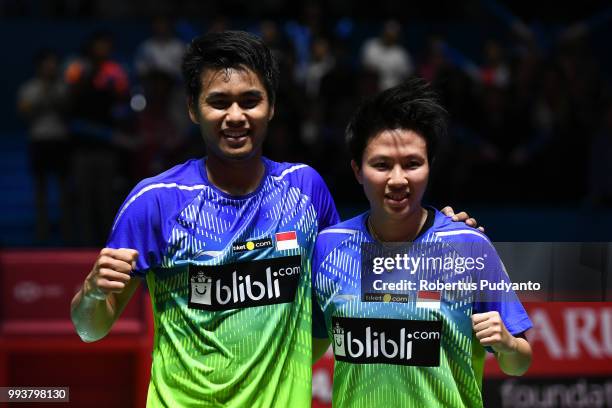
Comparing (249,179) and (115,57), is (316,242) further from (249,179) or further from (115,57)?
(115,57)

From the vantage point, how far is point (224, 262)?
10.2ft

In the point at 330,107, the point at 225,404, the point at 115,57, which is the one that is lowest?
the point at 225,404

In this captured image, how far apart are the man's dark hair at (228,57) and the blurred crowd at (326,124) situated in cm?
423

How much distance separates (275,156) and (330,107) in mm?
1187

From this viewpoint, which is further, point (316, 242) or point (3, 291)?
point (3, 291)

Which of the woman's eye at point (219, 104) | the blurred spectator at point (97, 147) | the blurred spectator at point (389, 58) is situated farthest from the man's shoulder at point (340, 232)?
the blurred spectator at point (389, 58)

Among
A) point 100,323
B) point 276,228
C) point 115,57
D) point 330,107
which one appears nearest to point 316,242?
point 276,228

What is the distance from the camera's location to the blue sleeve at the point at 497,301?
300cm

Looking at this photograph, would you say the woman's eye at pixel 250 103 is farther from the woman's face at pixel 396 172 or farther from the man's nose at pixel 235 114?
the woman's face at pixel 396 172

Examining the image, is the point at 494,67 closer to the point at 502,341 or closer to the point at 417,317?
the point at 417,317

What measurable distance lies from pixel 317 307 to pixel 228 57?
792mm

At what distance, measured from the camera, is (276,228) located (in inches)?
125

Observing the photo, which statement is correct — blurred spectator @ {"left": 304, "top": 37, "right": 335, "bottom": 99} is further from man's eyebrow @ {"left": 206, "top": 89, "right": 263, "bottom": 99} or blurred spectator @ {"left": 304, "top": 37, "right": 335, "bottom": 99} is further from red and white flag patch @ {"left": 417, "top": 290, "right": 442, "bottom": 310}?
red and white flag patch @ {"left": 417, "top": 290, "right": 442, "bottom": 310}

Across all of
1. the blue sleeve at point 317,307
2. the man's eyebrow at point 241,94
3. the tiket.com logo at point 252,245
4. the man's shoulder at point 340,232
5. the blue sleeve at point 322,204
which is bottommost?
the blue sleeve at point 317,307
